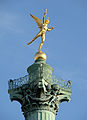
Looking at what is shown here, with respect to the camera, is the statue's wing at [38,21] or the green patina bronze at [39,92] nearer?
the green patina bronze at [39,92]

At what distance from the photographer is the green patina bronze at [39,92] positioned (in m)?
57.7

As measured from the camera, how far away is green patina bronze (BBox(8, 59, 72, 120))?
57688 millimetres

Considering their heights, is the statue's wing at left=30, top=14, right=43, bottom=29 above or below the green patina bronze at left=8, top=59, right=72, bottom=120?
above

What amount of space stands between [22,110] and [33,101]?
6.37 feet

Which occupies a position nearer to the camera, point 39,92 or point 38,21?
point 39,92

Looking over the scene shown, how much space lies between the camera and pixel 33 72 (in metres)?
59.6

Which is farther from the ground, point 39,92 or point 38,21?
point 38,21

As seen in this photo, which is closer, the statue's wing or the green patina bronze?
the green patina bronze

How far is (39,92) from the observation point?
5788 cm

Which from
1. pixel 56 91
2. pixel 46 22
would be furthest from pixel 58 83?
pixel 46 22

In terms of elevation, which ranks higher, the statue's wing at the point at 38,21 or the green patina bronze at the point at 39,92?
the statue's wing at the point at 38,21

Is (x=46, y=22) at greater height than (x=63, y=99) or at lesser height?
greater

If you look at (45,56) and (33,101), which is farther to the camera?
(45,56)

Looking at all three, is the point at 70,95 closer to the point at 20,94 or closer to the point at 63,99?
the point at 63,99
